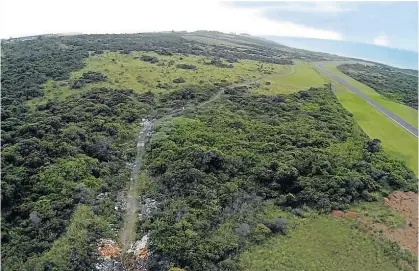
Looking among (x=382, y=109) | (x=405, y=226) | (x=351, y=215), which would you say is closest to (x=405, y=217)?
(x=405, y=226)

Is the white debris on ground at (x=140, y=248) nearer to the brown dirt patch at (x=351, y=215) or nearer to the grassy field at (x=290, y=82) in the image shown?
the brown dirt patch at (x=351, y=215)

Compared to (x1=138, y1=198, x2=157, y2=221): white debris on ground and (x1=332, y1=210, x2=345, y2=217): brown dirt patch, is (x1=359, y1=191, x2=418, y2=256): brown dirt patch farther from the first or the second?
(x1=138, y1=198, x2=157, y2=221): white debris on ground

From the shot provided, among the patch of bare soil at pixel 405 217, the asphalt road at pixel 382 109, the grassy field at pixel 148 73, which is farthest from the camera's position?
the grassy field at pixel 148 73

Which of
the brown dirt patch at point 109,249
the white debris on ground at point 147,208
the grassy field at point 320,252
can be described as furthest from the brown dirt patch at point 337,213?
the brown dirt patch at point 109,249

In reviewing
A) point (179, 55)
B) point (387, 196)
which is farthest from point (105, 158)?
point (179, 55)

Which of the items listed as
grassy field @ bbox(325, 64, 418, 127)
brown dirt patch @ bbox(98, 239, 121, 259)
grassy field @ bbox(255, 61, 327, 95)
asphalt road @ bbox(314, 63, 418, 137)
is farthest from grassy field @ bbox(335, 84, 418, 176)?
brown dirt patch @ bbox(98, 239, 121, 259)

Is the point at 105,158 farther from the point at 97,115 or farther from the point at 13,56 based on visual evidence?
the point at 13,56
